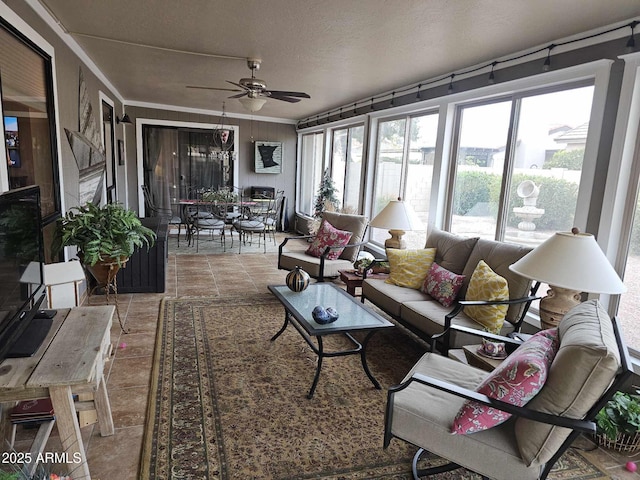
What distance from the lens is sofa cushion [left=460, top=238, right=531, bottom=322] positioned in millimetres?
2871

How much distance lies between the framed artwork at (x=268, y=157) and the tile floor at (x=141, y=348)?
3.24m

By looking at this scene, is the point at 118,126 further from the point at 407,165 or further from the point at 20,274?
the point at 20,274

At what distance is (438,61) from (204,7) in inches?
86.3

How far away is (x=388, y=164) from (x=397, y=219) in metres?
1.86

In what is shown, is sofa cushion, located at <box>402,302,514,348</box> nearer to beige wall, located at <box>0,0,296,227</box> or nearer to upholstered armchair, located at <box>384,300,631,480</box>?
upholstered armchair, located at <box>384,300,631,480</box>

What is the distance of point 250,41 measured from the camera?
11.3 ft

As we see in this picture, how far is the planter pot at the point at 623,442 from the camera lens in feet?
7.25

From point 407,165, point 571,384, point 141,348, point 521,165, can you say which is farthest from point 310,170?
point 571,384

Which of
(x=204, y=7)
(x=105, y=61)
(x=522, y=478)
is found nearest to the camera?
(x=522, y=478)

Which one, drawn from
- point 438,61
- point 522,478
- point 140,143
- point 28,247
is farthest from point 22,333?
point 140,143

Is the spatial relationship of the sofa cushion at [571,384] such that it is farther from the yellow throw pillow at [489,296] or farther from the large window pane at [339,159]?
the large window pane at [339,159]

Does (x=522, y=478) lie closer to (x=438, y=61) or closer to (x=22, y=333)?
(x=22, y=333)

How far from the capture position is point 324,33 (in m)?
3.17

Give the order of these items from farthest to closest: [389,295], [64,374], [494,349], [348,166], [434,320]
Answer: [348,166], [389,295], [434,320], [494,349], [64,374]
